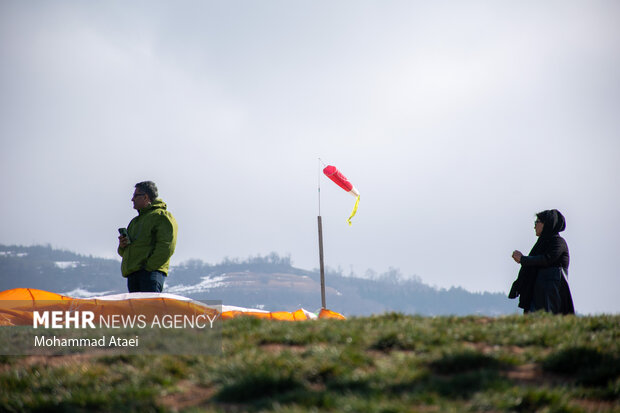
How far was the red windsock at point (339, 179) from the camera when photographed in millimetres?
18938

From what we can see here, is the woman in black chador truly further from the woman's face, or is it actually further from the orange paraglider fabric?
the orange paraglider fabric

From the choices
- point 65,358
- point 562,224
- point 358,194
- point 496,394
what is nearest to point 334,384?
point 496,394

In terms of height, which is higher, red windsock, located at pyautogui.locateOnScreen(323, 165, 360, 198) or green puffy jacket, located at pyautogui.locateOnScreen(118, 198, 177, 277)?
red windsock, located at pyautogui.locateOnScreen(323, 165, 360, 198)

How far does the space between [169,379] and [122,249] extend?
553 centimetres

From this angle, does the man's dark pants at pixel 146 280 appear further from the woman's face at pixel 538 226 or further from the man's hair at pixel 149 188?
the woman's face at pixel 538 226

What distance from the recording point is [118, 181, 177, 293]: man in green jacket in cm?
1066

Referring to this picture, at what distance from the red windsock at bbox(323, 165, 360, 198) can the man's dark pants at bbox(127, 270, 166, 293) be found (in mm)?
8940

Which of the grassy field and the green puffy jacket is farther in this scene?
the green puffy jacket

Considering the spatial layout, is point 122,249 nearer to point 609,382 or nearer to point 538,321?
point 538,321

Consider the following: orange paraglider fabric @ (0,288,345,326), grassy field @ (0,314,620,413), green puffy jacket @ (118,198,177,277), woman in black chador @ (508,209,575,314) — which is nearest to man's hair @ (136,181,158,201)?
green puffy jacket @ (118,198,177,277)

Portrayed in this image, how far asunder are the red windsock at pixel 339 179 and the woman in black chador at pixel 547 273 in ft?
29.2

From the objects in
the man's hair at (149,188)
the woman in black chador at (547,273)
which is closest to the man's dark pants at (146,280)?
the man's hair at (149,188)

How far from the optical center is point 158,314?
Answer: 9836 millimetres

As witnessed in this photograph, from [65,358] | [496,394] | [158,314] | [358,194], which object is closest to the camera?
[496,394]
